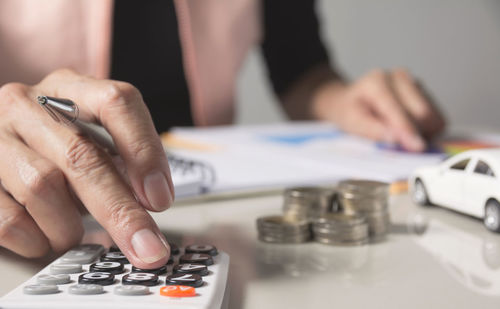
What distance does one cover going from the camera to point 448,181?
0.64 meters

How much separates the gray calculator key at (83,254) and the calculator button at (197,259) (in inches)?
2.8

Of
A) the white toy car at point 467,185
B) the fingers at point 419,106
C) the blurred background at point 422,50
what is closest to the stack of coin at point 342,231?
the white toy car at point 467,185

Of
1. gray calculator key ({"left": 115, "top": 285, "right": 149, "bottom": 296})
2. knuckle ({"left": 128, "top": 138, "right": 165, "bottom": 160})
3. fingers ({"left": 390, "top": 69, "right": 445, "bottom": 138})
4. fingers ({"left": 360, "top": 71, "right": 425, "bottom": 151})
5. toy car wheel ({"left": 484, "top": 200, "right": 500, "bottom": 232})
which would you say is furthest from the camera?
fingers ({"left": 390, "top": 69, "right": 445, "bottom": 138})

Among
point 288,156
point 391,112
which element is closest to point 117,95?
point 288,156

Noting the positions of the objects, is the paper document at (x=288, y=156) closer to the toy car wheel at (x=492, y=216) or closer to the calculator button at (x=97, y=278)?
the toy car wheel at (x=492, y=216)

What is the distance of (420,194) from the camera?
2.30 ft

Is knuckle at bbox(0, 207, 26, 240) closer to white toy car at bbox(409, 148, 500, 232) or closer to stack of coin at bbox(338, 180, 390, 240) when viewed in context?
stack of coin at bbox(338, 180, 390, 240)

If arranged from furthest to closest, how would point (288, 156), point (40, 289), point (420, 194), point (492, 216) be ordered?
point (288, 156), point (420, 194), point (492, 216), point (40, 289)

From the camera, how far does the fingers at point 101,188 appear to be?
16.7 inches

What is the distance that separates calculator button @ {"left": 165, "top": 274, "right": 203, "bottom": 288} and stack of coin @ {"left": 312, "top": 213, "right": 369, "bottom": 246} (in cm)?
19

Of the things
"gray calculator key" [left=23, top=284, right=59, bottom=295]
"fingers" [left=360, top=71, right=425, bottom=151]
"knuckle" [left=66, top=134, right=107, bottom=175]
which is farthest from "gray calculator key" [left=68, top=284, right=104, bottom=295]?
"fingers" [left=360, top=71, right=425, bottom=151]

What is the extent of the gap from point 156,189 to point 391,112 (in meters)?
0.77

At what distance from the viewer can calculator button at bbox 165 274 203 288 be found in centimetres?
38

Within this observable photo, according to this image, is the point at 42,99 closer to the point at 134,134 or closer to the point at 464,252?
the point at 134,134
